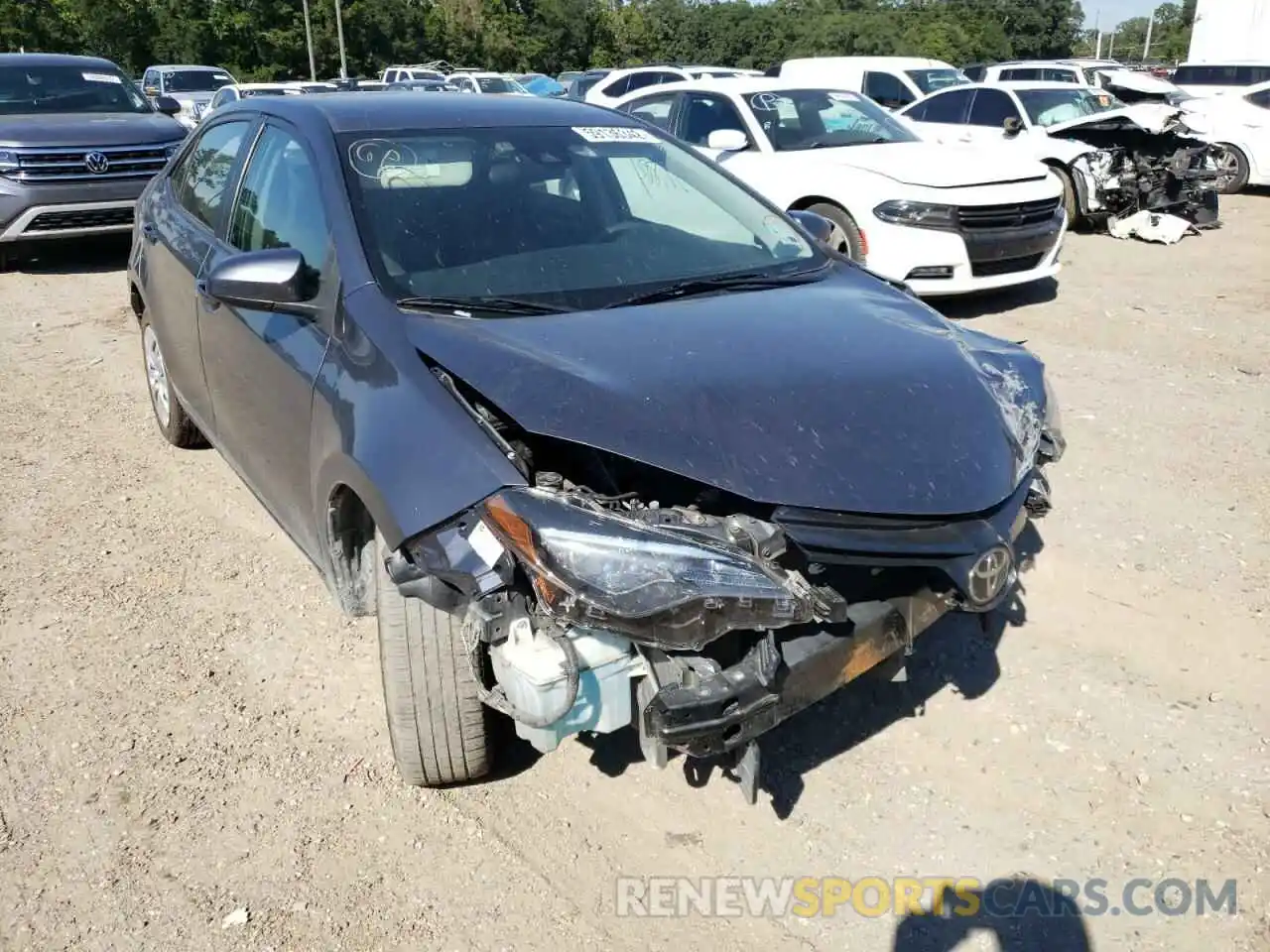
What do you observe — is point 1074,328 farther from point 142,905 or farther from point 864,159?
point 142,905

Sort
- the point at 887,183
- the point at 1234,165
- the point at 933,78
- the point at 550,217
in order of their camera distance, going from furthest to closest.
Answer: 1. the point at 933,78
2. the point at 1234,165
3. the point at 887,183
4. the point at 550,217

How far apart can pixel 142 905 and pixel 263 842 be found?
1.03 feet

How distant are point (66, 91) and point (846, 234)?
25.4ft

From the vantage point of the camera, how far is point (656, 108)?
31.7 ft

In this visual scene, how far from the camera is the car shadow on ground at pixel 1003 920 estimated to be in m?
2.51

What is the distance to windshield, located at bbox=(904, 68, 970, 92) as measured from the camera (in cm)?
1650

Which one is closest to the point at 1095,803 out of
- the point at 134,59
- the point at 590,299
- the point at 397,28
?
the point at 590,299

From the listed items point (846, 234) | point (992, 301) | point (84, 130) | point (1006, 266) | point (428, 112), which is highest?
point (428, 112)

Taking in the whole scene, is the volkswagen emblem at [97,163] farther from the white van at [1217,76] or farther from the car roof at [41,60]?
the white van at [1217,76]

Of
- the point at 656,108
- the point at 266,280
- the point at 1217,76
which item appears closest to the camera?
the point at 266,280

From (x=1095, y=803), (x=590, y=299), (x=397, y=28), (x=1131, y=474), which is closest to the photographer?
(x=1095, y=803)

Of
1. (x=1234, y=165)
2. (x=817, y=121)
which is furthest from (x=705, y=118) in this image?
(x=1234, y=165)

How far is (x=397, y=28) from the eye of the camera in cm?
5219

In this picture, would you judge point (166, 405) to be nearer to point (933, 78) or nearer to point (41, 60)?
point (41, 60)
